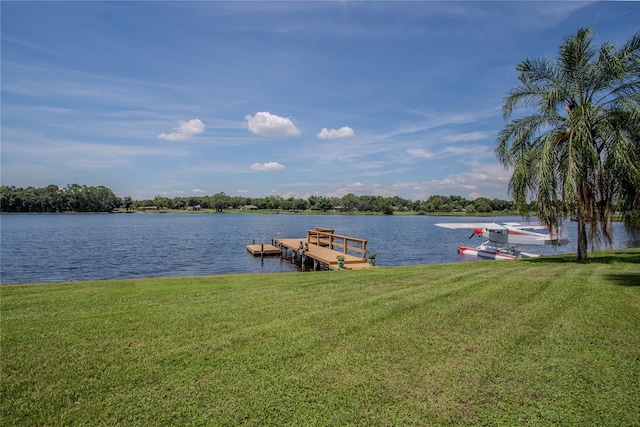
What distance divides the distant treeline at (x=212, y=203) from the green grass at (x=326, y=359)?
91761mm

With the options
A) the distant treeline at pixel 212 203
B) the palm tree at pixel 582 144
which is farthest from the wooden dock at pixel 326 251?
the distant treeline at pixel 212 203

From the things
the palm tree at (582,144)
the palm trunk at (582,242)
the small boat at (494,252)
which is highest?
the palm tree at (582,144)

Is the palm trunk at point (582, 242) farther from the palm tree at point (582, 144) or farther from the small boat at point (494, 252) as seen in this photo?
the small boat at point (494, 252)

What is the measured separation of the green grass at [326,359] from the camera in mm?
3461

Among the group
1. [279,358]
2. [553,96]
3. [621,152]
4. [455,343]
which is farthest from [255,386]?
[553,96]

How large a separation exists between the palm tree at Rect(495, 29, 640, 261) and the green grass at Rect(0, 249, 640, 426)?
5.55 m

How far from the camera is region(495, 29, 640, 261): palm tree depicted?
470 inches

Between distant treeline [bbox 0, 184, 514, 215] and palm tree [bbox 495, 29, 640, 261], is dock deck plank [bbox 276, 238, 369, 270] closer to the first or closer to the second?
palm tree [bbox 495, 29, 640, 261]

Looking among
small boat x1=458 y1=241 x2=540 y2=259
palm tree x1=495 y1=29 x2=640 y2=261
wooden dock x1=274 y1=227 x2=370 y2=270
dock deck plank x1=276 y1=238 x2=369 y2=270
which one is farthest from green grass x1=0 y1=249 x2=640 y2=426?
small boat x1=458 y1=241 x2=540 y2=259

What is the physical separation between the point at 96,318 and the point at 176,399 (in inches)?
143

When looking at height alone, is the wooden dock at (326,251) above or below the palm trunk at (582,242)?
below

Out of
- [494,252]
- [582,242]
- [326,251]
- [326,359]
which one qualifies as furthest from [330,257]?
[326,359]

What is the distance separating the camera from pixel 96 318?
6.24 m

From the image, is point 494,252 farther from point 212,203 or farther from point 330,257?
point 212,203
